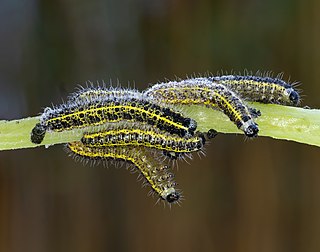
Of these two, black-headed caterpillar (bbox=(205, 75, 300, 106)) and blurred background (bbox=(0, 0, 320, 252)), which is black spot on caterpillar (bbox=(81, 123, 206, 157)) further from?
blurred background (bbox=(0, 0, 320, 252))

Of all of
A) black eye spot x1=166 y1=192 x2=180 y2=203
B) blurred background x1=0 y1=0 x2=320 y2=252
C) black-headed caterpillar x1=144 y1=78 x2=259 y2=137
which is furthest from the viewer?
blurred background x1=0 y1=0 x2=320 y2=252

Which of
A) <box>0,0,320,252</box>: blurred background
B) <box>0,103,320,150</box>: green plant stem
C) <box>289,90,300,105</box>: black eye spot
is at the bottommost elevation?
<box>0,103,320,150</box>: green plant stem

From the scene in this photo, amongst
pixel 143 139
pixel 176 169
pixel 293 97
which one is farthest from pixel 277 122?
pixel 176 169

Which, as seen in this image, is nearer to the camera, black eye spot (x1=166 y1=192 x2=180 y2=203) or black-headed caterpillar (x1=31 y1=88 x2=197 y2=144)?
black-headed caterpillar (x1=31 y1=88 x2=197 y2=144)

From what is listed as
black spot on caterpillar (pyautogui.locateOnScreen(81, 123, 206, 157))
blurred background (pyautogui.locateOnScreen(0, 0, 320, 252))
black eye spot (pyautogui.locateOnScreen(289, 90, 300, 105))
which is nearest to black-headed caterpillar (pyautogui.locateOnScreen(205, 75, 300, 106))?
black eye spot (pyautogui.locateOnScreen(289, 90, 300, 105))

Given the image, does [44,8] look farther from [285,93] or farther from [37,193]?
[285,93]

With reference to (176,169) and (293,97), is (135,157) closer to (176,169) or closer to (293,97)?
(293,97)

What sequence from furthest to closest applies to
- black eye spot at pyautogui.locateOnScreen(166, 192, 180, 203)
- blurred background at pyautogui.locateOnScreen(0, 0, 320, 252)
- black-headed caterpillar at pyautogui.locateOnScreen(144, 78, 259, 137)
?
blurred background at pyautogui.locateOnScreen(0, 0, 320, 252)
black eye spot at pyautogui.locateOnScreen(166, 192, 180, 203)
black-headed caterpillar at pyautogui.locateOnScreen(144, 78, 259, 137)
